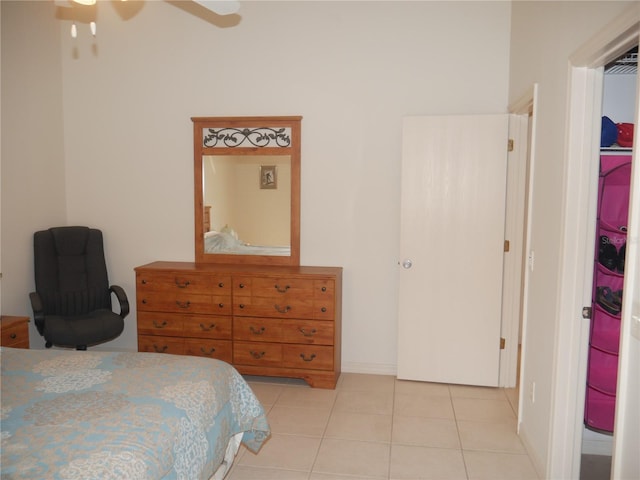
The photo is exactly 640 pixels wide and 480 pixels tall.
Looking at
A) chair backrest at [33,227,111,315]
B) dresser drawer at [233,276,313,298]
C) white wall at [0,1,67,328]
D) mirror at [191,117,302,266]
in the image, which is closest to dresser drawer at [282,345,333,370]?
dresser drawer at [233,276,313,298]

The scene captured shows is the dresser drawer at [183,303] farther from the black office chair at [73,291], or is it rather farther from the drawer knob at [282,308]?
the drawer knob at [282,308]

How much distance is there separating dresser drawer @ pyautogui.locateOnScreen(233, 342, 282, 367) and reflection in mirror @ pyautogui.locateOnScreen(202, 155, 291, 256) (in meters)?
0.75

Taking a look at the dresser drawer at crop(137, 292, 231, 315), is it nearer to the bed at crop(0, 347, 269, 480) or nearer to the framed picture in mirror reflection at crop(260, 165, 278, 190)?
Result: the framed picture in mirror reflection at crop(260, 165, 278, 190)

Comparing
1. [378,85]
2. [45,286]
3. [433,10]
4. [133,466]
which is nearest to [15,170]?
[45,286]

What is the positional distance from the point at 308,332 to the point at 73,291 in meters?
1.94

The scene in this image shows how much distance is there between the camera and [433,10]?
12.3 ft

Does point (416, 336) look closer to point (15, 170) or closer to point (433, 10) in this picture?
point (433, 10)

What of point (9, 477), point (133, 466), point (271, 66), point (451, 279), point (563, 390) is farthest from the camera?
point (271, 66)

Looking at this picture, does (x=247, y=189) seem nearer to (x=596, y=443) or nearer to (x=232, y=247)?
(x=232, y=247)

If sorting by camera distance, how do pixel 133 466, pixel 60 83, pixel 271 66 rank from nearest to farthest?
1. pixel 133 466
2. pixel 271 66
3. pixel 60 83

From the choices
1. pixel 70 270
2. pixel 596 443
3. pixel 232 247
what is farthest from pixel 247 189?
pixel 596 443

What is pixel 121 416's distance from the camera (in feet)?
5.69

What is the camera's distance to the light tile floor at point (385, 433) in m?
2.64

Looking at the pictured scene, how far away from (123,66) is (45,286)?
1.91 metres
